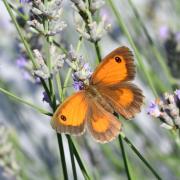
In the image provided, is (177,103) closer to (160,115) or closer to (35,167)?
(160,115)

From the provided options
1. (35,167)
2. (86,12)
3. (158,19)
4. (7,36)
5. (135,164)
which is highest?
(7,36)

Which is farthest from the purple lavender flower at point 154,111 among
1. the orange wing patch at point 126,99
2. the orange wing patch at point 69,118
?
the orange wing patch at point 69,118

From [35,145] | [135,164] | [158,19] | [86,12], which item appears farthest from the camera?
[158,19]

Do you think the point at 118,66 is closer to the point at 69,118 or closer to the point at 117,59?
the point at 117,59

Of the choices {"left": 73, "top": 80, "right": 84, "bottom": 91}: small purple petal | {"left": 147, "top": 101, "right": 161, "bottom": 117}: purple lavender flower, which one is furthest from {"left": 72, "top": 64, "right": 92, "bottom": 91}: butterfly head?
{"left": 147, "top": 101, "right": 161, "bottom": 117}: purple lavender flower

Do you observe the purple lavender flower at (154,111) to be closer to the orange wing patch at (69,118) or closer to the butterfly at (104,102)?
the butterfly at (104,102)

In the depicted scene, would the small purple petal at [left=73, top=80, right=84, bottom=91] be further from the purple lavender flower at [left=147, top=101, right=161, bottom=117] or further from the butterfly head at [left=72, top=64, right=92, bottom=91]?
the purple lavender flower at [left=147, top=101, right=161, bottom=117]

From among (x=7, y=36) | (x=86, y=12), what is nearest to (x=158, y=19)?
(x=7, y=36)
